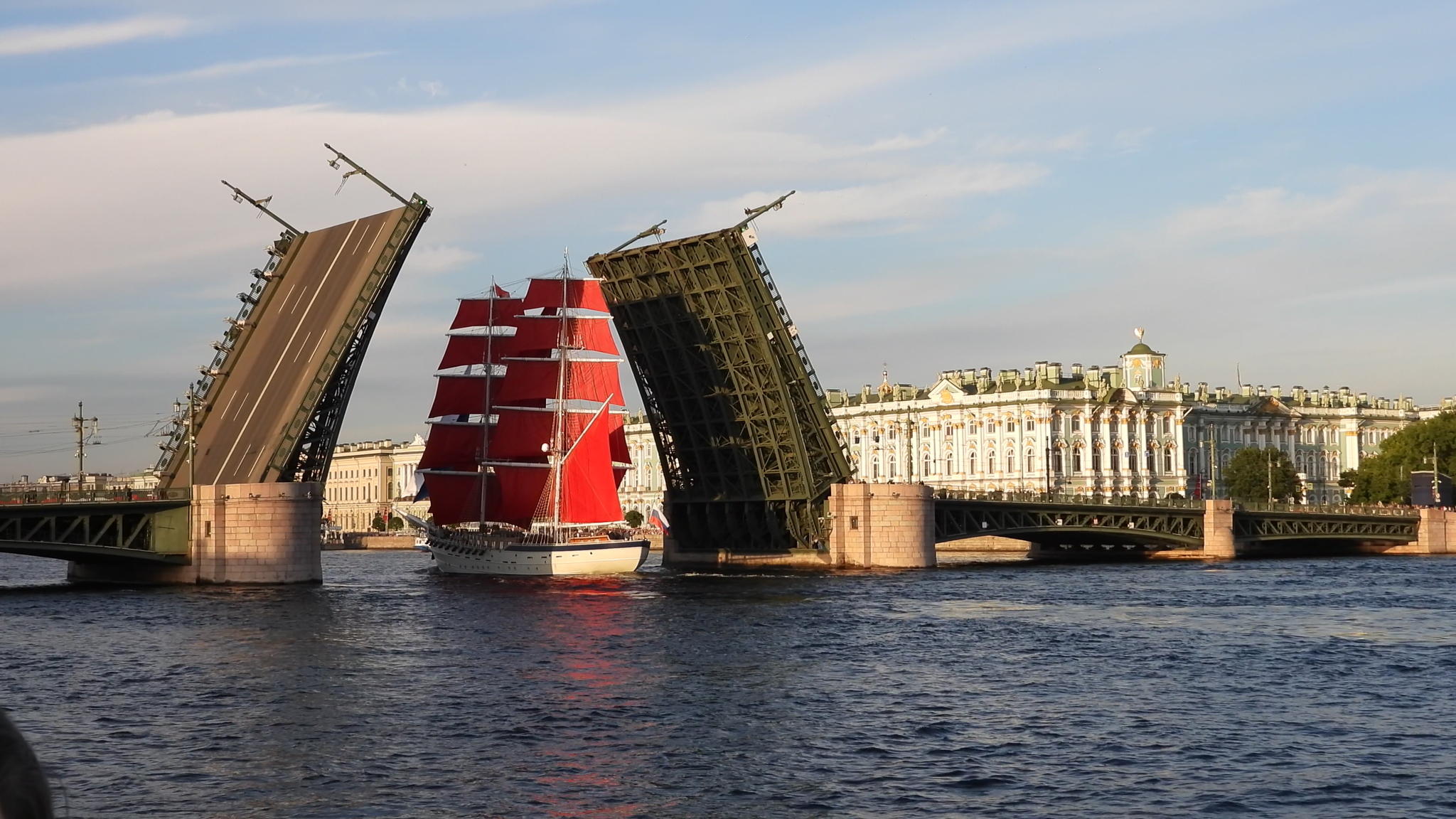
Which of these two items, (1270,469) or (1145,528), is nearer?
(1145,528)

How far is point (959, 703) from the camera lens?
21.7 metres

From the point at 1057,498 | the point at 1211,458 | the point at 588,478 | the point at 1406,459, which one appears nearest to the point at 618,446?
the point at 588,478

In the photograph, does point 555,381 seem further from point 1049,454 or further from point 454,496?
point 1049,454

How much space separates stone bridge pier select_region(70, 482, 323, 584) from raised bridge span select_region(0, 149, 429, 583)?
0.12 feet

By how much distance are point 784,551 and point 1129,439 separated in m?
50.9

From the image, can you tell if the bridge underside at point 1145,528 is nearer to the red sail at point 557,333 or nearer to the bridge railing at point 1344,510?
the bridge railing at point 1344,510

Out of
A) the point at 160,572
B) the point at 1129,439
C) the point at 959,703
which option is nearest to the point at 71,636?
the point at 160,572

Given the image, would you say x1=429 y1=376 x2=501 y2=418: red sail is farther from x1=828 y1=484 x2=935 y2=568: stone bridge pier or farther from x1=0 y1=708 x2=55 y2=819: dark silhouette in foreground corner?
x1=0 y1=708 x2=55 y2=819: dark silhouette in foreground corner

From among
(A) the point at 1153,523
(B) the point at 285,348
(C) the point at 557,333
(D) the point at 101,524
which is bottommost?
(A) the point at 1153,523

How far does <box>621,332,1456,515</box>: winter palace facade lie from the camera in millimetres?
98312

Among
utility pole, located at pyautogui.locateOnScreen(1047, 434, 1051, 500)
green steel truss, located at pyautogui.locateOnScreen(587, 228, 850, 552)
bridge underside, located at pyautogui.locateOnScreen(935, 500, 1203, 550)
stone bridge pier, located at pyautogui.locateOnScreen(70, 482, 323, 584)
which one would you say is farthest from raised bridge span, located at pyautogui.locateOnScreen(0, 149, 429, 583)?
utility pole, located at pyautogui.locateOnScreen(1047, 434, 1051, 500)

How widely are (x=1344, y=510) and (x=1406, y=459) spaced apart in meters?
20.4

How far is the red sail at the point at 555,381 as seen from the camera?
182 feet

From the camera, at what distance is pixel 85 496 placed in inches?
1699
